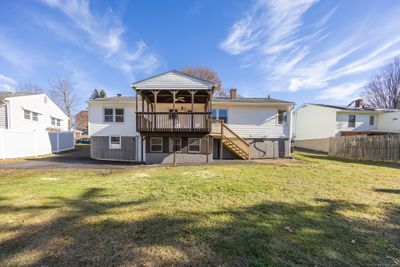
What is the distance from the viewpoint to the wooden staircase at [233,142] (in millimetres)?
14875

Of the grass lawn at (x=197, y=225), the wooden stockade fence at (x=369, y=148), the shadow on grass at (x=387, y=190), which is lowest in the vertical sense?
the shadow on grass at (x=387, y=190)

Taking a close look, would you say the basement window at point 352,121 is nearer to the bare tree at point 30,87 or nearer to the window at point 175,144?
the window at point 175,144

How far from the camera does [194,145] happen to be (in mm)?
13953

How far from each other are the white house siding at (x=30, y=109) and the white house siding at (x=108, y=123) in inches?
324

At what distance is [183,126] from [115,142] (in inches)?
256

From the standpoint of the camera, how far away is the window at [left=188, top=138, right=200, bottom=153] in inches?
548

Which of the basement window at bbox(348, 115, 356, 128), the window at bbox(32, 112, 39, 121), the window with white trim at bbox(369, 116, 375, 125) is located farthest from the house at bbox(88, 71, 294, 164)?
the window with white trim at bbox(369, 116, 375, 125)

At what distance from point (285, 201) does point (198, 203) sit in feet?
8.09

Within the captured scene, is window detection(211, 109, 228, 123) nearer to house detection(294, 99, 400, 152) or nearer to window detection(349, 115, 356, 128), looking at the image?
house detection(294, 99, 400, 152)

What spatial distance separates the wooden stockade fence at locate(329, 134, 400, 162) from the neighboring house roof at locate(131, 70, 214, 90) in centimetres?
1371

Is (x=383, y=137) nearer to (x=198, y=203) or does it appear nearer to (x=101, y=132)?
(x=198, y=203)

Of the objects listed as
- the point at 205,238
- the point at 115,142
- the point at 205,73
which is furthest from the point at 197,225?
the point at 205,73

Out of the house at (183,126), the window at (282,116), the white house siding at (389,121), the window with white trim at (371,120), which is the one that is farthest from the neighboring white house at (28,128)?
the white house siding at (389,121)

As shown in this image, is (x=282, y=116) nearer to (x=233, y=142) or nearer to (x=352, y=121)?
(x=233, y=142)
